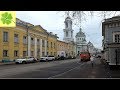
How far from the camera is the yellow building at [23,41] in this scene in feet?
158

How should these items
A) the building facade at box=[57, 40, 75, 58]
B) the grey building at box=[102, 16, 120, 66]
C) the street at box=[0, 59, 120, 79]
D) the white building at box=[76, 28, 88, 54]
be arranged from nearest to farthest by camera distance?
the white building at box=[76, 28, 88, 54], the street at box=[0, 59, 120, 79], the grey building at box=[102, 16, 120, 66], the building facade at box=[57, 40, 75, 58]

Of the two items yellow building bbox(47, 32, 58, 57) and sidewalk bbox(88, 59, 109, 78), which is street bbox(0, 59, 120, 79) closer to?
sidewalk bbox(88, 59, 109, 78)

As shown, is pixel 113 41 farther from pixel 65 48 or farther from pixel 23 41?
pixel 65 48

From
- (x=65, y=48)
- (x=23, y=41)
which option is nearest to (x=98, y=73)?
(x=23, y=41)

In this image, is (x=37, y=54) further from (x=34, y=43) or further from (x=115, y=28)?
(x=115, y=28)

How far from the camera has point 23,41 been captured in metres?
56.6

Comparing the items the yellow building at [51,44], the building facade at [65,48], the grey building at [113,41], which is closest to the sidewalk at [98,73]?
the grey building at [113,41]

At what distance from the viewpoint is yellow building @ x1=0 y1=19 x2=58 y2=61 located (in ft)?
158

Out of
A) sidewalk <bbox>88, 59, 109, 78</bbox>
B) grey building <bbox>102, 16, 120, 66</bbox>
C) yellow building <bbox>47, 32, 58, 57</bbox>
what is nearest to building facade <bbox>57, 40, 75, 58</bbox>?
yellow building <bbox>47, 32, 58, 57</bbox>

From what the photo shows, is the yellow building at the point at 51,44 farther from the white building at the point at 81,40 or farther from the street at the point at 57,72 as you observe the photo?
the street at the point at 57,72

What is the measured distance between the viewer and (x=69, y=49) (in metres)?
108
